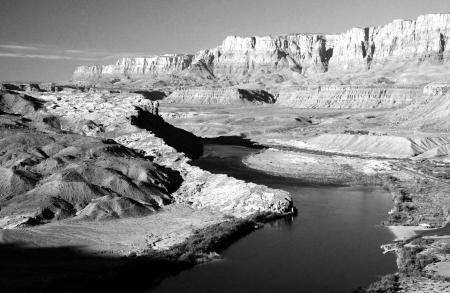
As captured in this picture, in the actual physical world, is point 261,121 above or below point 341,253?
above

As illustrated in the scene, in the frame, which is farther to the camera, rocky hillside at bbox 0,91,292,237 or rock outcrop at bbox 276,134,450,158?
rock outcrop at bbox 276,134,450,158

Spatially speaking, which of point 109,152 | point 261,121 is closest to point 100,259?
point 109,152

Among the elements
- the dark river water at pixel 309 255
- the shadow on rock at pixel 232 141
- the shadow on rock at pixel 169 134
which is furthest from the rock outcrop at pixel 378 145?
the dark river water at pixel 309 255

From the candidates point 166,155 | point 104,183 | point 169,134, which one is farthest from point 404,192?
point 169,134

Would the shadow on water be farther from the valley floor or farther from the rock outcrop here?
the rock outcrop

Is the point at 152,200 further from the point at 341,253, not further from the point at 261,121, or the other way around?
the point at 261,121

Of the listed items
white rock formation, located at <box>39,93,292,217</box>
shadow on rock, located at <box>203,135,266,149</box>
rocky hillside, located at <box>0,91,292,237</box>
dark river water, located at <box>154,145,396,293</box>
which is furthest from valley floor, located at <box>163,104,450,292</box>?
rocky hillside, located at <box>0,91,292,237</box>

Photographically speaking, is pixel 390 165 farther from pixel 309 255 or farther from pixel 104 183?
pixel 309 255

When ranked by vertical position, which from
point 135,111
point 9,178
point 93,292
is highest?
point 135,111
